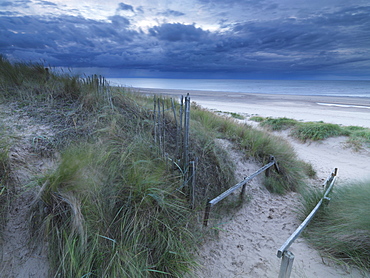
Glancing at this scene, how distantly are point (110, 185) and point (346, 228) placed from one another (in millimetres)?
3390

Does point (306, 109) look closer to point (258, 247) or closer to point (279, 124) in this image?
point (279, 124)

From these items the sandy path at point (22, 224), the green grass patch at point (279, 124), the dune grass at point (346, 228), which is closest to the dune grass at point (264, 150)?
the dune grass at point (346, 228)

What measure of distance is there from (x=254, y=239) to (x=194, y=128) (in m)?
2.89

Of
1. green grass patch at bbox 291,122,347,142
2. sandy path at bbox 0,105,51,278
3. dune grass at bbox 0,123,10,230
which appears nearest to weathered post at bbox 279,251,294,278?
sandy path at bbox 0,105,51,278

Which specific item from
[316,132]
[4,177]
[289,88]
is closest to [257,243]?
[4,177]

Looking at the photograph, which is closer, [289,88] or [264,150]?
[264,150]

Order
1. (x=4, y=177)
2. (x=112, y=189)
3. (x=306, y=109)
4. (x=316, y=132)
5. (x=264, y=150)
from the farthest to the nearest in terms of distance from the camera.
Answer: (x=306, y=109) < (x=316, y=132) < (x=264, y=150) < (x=112, y=189) < (x=4, y=177)

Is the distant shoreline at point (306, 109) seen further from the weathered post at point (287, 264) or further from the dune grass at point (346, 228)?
the weathered post at point (287, 264)

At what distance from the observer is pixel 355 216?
10.9ft

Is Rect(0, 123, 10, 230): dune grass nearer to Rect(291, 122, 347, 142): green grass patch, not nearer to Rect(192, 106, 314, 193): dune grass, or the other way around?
Rect(192, 106, 314, 193): dune grass

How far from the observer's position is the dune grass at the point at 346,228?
3.07 m

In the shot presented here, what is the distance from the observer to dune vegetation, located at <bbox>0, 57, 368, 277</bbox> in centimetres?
253

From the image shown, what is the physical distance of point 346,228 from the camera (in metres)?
3.34

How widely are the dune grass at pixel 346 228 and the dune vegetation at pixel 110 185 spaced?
165 cm
